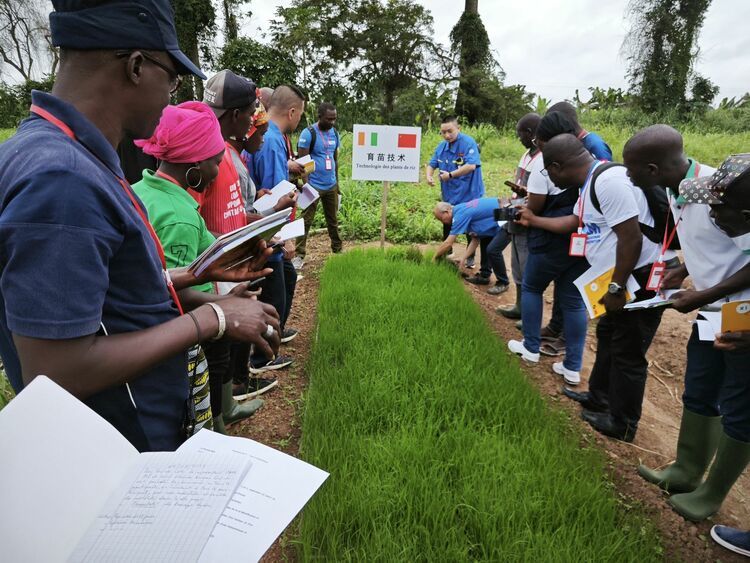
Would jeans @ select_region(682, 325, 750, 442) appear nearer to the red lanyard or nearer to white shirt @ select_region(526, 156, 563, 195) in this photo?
white shirt @ select_region(526, 156, 563, 195)

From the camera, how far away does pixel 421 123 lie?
1747 cm

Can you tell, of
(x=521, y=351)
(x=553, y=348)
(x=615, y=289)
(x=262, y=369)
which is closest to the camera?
(x=615, y=289)

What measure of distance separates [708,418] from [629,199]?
49.1 inches

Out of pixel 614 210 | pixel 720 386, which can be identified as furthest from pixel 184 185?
pixel 720 386

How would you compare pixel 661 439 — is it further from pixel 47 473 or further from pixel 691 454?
pixel 47 473

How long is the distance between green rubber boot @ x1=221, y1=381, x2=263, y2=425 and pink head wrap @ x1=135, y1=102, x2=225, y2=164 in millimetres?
1479

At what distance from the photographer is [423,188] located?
10484mm

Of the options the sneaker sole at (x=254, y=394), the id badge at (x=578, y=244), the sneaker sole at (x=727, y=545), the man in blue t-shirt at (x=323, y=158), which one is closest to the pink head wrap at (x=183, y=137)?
the sneaker sole at (x=254, y=394)

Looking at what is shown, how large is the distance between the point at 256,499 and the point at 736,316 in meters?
1.99

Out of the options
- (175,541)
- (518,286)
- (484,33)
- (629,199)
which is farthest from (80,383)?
(484,33)

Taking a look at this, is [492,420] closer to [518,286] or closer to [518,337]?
[518,337]

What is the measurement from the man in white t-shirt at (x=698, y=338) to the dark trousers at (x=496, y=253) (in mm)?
2565

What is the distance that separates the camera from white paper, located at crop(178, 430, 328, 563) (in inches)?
33.5

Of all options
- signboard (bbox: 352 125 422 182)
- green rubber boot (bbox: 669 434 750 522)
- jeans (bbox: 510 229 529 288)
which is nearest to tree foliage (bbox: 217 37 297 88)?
signboard (bbox: 352 125 422 182)
